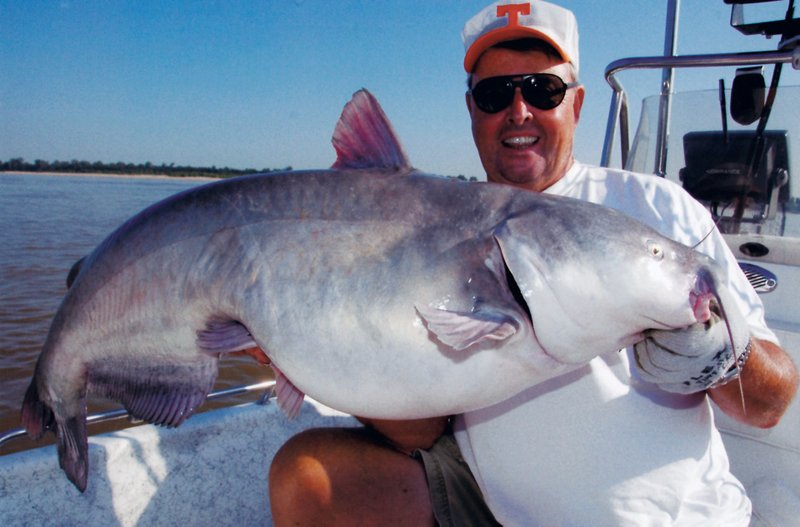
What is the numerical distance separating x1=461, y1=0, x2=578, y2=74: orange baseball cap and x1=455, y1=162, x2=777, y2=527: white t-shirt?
0.93m

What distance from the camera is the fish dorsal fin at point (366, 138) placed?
1746 millimetres

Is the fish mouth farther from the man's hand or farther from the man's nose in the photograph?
the man's nose

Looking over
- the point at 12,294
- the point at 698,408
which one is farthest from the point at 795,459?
the point at 12,294

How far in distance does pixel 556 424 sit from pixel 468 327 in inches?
28.4

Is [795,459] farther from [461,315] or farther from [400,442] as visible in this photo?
[461,315]

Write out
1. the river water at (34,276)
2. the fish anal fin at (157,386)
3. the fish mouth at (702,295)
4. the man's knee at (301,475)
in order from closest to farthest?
the fish mouth at (702,295), the fish anal fin at (157,386), the man's knee at (301,475), the river water at (34,276)

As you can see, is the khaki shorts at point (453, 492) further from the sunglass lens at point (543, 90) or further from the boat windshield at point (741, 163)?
the boat windshield at point (741, 163)

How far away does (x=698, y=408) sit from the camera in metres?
1.89

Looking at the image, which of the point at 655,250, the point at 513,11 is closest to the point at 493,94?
the point at 513,11

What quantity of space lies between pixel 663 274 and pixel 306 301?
97 cm

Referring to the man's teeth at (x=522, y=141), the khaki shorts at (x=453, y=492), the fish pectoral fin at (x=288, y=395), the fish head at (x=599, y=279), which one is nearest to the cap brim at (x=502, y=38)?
the man's teeth at (x=522, y=141)

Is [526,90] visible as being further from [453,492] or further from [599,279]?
[453,492]

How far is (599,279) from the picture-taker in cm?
144

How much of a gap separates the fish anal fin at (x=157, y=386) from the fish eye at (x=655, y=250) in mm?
1398
